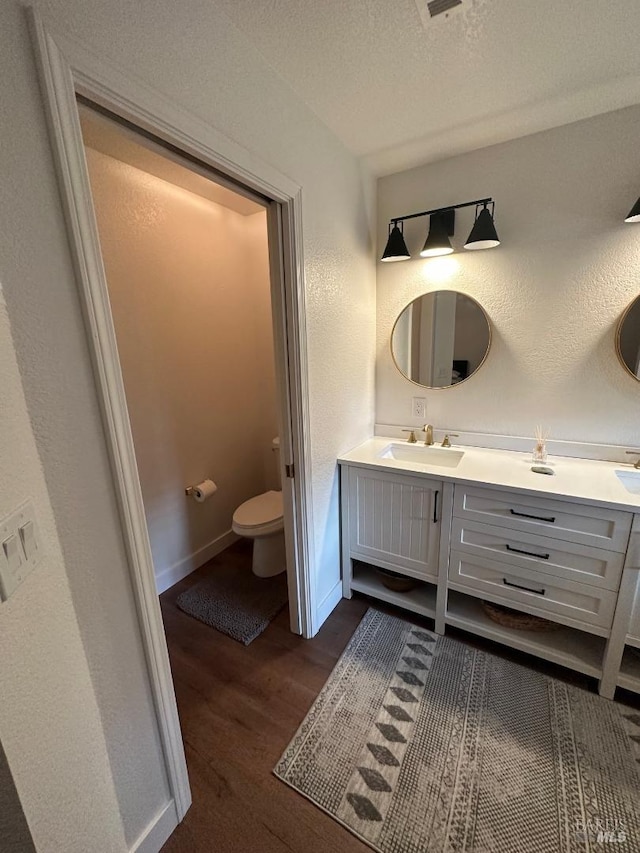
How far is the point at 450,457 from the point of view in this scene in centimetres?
204

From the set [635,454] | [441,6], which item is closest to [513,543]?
[635,454]

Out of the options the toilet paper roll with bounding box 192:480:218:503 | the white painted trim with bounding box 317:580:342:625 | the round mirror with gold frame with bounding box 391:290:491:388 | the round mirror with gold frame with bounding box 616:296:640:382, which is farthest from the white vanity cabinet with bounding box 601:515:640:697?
the toilet paper roll with bounding box 192:480:218:503

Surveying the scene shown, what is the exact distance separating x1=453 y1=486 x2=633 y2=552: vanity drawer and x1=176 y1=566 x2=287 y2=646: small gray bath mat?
3.95 feet

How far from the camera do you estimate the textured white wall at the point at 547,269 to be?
1634 mm

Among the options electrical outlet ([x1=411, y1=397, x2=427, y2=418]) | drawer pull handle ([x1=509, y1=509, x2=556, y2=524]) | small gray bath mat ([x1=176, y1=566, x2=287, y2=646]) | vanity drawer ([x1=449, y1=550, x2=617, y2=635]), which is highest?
electrical outlet ([x1=411, y1=397, x2=427, y2=418])

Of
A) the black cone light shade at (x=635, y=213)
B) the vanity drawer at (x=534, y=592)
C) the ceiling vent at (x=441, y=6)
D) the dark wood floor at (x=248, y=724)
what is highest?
the ceiling vent at (x=441, y=6)

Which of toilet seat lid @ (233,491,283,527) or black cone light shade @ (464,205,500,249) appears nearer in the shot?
black cone light shade @ (464,205,500,249)

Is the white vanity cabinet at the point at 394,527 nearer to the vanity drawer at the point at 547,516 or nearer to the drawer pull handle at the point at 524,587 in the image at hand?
the vanity drawer at the point at 547,516

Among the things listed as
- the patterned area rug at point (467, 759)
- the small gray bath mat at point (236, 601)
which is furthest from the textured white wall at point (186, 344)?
the patterned area rug at point (467, 759)

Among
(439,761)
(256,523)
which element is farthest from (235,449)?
(439,761)

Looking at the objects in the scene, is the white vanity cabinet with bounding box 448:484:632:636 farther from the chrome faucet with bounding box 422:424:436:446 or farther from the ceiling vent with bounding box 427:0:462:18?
the ceiling vent with bounding box 427:0:462:18

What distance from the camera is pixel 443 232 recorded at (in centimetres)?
186

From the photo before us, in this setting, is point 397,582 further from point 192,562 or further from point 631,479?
point 192,562

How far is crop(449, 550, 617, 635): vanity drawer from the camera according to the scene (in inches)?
57.1
